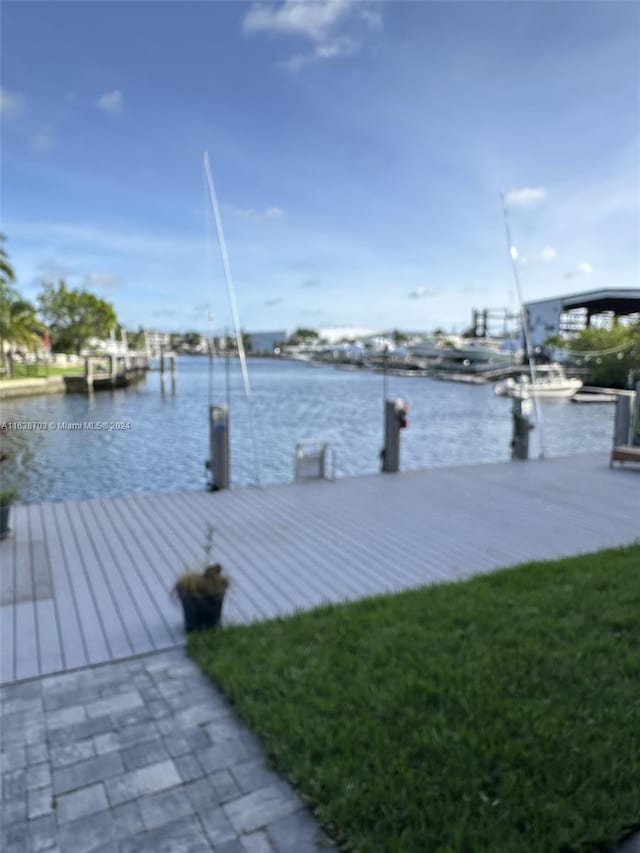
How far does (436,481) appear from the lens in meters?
8.94

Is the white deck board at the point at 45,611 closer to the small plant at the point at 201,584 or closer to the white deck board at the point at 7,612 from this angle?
the white deck board at the point at 7,612

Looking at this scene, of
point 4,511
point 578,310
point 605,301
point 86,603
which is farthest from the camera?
point 578,310

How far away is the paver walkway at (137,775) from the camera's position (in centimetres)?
216

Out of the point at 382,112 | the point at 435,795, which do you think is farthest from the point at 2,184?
the point at 382,112

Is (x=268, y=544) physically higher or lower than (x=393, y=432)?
lower

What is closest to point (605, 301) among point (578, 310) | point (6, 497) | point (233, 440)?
point (578, 310)

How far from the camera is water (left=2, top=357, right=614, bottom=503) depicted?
7648 millimetres

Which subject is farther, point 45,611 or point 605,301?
point 605,301

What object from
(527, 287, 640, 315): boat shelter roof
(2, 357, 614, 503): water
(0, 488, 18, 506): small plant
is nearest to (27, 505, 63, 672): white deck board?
(0, 488, 18, 506): small plant

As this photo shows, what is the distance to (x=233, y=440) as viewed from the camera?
17.0m

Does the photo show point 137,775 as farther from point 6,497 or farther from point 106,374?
point 106,374

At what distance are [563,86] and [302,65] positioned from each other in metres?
3.76

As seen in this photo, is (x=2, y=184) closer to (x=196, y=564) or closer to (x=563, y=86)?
(x=196, y=564)

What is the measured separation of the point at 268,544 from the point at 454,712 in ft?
10.7
